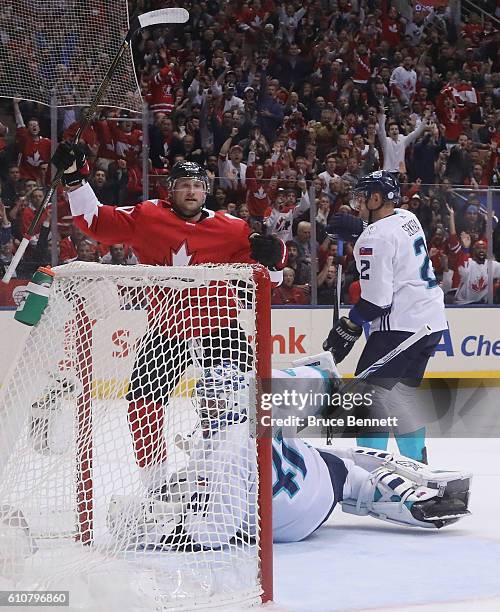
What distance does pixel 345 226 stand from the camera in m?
4.48

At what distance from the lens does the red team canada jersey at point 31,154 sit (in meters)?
6.21

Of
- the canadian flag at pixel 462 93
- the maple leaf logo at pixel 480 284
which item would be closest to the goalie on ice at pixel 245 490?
the maple leaf logo at pixel 480 284

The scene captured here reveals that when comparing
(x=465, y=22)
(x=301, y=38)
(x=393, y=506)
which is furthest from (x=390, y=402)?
(x=465, y=22)

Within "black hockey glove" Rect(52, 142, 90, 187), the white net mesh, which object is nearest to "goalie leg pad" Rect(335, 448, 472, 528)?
"black hockey glove" Rect(52, 142, 90, 187)

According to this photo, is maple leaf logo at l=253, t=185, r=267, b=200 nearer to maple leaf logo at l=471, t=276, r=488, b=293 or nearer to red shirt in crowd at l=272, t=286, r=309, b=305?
red shirt in crowd at l=272, t=286, r=309, b=305

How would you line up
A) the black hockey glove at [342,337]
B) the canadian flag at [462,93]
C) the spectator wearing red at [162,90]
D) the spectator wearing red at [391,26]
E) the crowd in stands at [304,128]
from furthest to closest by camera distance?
the spectator wearing red at [391,26] < the canadian flag at [462,93] < the spectator wearing red at [162,90] < the crowd in stands at [304,128] < the black hockey glove at [342,337]

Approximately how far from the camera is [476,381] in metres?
7.05

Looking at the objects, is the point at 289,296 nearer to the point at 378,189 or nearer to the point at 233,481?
the point at 378,189

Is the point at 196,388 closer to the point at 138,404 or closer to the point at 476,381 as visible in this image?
the point at 138,404

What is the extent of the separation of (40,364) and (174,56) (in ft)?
23.3

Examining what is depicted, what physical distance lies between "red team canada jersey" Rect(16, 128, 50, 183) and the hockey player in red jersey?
9.40ft

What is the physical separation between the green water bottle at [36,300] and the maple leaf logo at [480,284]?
16.2 ft

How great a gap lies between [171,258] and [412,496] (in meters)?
1.05

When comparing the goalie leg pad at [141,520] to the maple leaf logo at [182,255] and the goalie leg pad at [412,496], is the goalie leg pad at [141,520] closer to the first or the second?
the goalie leg pad at [412,496]
